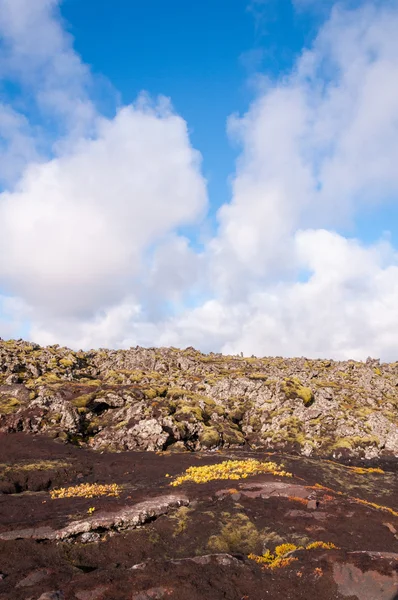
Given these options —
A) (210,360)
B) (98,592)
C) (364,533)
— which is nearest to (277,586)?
(98,592)

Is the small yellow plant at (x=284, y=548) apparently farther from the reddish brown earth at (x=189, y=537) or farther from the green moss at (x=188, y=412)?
the green moss at (x=188, y=412)

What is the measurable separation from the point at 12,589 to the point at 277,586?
12.9 metres

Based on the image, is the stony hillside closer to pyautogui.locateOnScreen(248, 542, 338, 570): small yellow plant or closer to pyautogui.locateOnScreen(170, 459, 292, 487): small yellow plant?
pyautogui.locateOnScreen(170, 459, 292, 487): small yellow plant

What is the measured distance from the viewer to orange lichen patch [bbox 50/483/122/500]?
3719 cm

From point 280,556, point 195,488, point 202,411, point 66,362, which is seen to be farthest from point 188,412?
point 66,362

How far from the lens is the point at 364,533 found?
2684 centimetres

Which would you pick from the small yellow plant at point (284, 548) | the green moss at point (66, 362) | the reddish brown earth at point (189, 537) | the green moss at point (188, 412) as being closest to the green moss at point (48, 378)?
the green moss at point (66, 362)

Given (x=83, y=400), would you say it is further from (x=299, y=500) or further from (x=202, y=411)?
(x=299, y=500)

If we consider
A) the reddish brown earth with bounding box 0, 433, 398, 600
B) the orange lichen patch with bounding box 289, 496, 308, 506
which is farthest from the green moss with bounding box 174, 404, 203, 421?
the orange lichen patch with bounding box 289, 496, 308, 506

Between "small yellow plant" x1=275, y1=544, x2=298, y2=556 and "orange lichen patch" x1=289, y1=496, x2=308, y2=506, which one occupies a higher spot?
"orange lichen patch" x1=289, y1=496, x2=308, y2=506

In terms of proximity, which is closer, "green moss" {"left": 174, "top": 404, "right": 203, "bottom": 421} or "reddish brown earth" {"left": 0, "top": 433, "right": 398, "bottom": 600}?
"reddish brown earth" {"left": 0, "top": 433, "right": 398, "bottom": 600}

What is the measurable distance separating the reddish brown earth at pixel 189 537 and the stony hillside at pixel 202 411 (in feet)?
57.8

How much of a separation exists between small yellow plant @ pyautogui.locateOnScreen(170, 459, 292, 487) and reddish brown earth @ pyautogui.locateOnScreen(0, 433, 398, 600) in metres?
1.96

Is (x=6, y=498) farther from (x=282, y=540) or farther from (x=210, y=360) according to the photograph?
(x=210, y=360)
